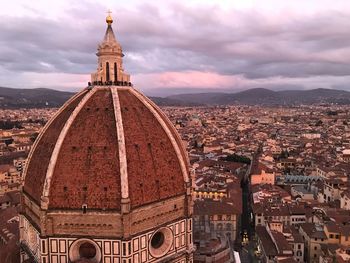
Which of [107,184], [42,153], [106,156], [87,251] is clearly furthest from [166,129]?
[87,251]

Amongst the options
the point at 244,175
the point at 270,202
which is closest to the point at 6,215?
the point at 270,202

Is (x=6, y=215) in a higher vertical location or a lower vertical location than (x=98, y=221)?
lower

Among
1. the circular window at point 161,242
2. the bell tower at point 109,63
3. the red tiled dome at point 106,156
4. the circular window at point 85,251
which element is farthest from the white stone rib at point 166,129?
the circular window at point 85,251

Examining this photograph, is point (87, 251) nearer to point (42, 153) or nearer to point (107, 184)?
point (107, 184)

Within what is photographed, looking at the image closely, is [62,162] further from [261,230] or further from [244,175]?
[244,175]

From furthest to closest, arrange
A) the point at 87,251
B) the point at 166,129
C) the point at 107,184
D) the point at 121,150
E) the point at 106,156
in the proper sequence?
the point at 166,129 → the point at 87,251 → the point at 106,156 → the point at 121,150 → the point at 107,184

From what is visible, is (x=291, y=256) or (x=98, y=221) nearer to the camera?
(x=98, y=221)

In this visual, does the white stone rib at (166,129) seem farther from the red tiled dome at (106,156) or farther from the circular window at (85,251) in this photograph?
the circular window at (85,251)
